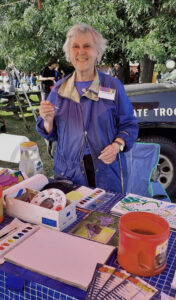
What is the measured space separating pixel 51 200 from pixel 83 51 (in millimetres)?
1090

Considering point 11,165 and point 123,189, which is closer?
point 123,189

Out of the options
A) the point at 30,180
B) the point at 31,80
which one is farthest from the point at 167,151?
the point at 31,80

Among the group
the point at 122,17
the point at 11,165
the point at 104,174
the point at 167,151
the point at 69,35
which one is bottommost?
the point at 11,165

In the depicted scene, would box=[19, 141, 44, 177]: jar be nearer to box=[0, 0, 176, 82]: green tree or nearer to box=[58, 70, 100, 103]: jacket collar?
box=[58, 70, 100, 103]: jacket collar

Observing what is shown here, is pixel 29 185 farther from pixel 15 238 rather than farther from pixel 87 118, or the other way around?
pixel 87 118

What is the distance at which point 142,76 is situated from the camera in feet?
26.1

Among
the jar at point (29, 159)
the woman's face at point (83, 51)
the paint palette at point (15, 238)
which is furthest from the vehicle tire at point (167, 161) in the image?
the paint palette at point (15, 238)

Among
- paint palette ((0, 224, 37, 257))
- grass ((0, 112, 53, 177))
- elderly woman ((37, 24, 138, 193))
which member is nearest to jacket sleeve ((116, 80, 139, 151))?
elderly woman ((37, 24, 138, 193))

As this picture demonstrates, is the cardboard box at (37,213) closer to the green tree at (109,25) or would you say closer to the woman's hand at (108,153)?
the woman's hand at (108,153)

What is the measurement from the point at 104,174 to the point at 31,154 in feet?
1.72

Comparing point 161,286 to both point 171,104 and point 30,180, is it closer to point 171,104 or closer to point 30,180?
point 30,180

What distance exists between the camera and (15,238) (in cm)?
130

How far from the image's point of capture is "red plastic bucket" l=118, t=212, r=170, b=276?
103cm

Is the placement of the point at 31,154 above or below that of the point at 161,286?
above
